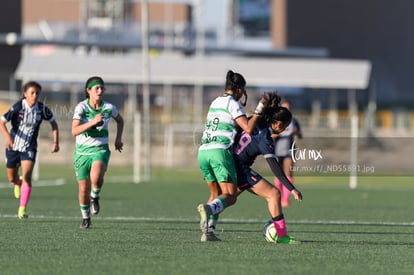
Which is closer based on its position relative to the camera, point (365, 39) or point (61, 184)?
point (61, 184)

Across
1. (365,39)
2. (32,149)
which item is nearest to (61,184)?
(32,149)

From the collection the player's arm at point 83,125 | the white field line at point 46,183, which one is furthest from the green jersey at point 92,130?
the white field line at point 46,183

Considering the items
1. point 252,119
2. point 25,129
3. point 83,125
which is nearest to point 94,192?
point 83,125

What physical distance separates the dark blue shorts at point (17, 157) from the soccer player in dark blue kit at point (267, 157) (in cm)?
483

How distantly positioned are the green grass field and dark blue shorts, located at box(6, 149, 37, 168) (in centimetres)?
82

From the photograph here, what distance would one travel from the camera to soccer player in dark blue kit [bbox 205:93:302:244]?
13.8m

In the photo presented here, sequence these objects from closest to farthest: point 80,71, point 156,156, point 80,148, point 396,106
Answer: point 80,148 < point 156,156 < point 80,71 < point 396,106

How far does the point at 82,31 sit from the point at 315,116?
3171cm

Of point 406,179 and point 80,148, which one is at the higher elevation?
point 80,148

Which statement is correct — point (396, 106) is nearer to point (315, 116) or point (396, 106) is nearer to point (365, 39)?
point (365, 39)

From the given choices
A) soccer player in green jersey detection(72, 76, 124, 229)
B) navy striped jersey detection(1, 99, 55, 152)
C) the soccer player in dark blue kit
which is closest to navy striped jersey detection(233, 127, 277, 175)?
the soccer player in dark blue kit

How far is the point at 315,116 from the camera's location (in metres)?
51.9

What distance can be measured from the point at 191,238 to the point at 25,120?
14.7ft

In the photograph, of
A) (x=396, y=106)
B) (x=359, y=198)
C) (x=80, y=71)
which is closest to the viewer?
(x=359, y=198)
